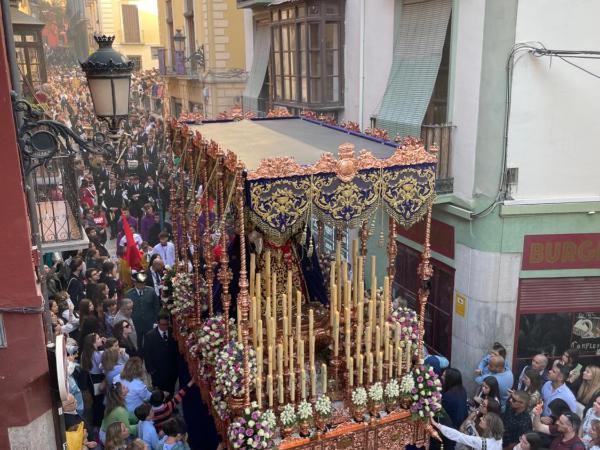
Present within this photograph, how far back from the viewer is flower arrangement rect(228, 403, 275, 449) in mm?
6016

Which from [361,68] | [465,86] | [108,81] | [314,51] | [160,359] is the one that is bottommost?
[160,359]

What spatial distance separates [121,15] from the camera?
47.4 m

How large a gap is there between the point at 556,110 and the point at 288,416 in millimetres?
5643

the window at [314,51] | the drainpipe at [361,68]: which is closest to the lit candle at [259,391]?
the drainpipe at [361,68]

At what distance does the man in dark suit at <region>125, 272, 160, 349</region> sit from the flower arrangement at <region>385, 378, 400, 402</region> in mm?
4465

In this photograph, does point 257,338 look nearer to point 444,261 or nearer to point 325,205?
point 325,205

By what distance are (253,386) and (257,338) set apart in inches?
21.6

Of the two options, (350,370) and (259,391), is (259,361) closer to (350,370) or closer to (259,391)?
(259,391)

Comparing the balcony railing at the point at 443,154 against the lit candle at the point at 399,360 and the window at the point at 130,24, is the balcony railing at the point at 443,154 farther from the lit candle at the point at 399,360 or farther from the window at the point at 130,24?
the window at the point at 130,24

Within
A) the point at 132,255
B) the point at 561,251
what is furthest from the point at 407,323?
the point at 132,255

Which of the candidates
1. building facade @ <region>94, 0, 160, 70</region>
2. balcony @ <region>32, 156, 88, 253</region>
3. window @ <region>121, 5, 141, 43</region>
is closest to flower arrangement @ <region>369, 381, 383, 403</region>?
balcony @ <region>32, 156, 88, 253</region>

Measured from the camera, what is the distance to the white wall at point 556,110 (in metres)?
8.12

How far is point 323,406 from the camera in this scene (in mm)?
6391

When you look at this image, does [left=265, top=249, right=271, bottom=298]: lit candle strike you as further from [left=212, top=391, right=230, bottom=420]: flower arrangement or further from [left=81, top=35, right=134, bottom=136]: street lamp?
[left=81, top=35, right=134, bottom=136]: street lamp
